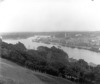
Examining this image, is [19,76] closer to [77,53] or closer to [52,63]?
[52,63]

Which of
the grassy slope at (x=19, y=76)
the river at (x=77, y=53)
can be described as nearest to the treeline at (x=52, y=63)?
the river at (x=77, y=53)

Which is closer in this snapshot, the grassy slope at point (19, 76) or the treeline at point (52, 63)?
the grassy slope at point (19, 76)

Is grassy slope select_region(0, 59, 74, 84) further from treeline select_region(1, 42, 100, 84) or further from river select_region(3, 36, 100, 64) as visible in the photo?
river select_region(3, 36, 100, 64)

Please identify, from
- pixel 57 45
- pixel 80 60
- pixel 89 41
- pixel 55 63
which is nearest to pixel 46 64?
pixel 55 63

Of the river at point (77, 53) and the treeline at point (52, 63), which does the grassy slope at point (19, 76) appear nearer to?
the treeline at point (52, 63)

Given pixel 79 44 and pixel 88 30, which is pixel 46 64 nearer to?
pixel 79 44

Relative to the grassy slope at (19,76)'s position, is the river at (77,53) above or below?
above

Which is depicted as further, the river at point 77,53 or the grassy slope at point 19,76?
the river at point 77,53

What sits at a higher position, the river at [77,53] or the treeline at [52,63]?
the river at [77,53]

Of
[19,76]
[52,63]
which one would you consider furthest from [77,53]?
[19,76]
